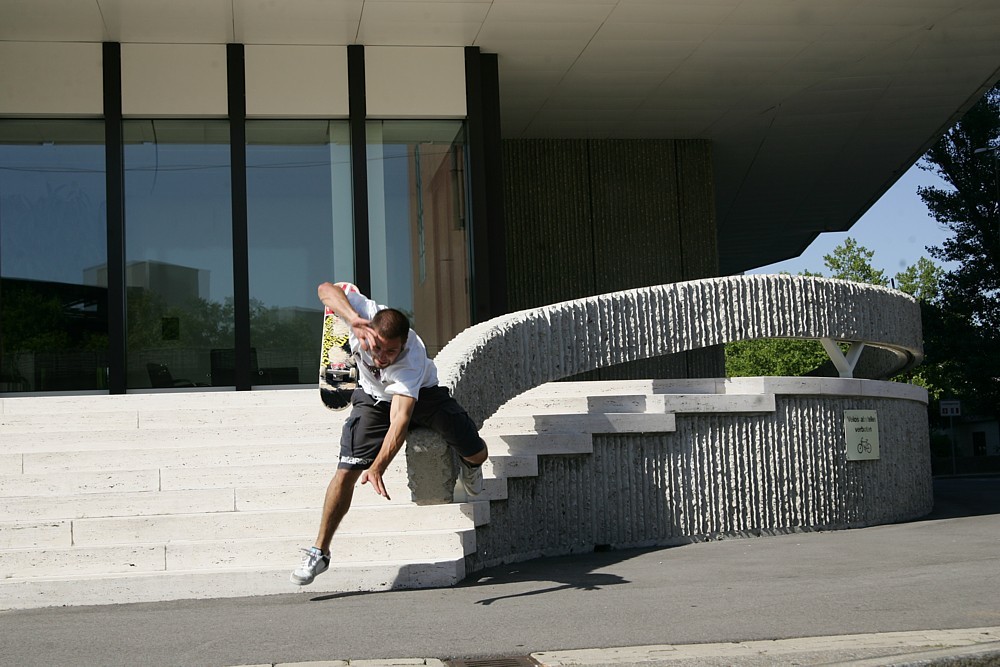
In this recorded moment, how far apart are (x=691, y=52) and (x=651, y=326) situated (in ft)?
20.4

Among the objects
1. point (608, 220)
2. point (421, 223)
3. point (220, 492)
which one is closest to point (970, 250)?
point (608, 220)

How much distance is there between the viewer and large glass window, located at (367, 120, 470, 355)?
1363cm

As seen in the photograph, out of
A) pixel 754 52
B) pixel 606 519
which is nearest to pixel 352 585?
pixel 606 519

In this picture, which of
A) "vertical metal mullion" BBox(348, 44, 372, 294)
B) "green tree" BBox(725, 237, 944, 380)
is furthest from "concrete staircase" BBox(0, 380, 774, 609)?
"green tree" BBox(725, 237, 944, 380)

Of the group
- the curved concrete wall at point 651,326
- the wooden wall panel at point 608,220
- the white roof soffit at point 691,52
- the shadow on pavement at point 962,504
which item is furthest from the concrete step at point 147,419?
the wooden wall panel at point 608,220

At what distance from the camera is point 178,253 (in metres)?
13.2

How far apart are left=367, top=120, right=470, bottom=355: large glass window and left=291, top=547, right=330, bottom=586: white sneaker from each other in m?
7.64

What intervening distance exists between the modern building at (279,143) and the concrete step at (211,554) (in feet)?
21.4

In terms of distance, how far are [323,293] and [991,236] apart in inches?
1535

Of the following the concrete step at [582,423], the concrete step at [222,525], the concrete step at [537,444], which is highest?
the concrete step at [582,423]

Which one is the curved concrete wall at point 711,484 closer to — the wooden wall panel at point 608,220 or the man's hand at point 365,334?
the man's hand at point 365,334

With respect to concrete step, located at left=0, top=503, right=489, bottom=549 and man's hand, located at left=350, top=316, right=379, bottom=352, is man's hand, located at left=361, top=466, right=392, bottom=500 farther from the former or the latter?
concrete step, located at left=0, top=503, right=489, bottom=549

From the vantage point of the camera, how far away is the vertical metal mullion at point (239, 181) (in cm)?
1315

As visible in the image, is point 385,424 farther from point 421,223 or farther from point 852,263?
point 852,263
